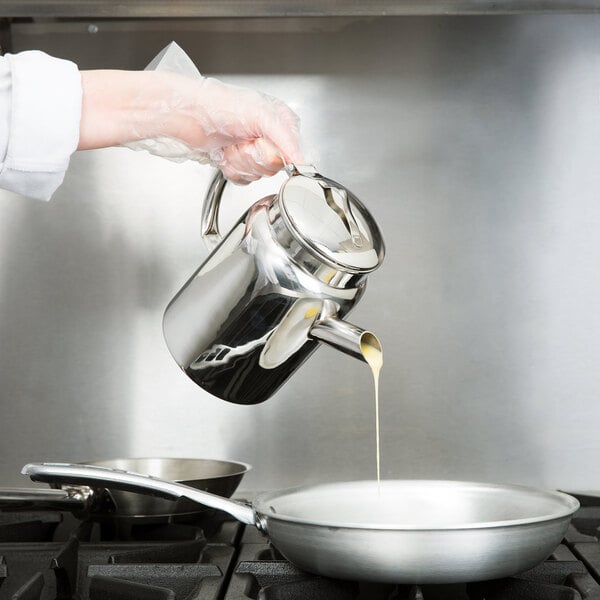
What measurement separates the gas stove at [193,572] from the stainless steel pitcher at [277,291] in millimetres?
146

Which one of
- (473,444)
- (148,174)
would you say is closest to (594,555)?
(473,444)

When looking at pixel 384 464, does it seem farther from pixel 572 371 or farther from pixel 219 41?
pixel 219 41

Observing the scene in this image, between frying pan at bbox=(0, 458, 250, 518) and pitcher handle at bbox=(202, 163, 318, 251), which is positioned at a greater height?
pitcher handle at bbox=(202, 163, 318, 251)

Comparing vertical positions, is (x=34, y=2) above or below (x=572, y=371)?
above

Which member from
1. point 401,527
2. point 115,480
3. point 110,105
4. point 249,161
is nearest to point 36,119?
point 110,105

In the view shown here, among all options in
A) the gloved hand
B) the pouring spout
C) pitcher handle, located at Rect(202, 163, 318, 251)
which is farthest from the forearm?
the pouring spout

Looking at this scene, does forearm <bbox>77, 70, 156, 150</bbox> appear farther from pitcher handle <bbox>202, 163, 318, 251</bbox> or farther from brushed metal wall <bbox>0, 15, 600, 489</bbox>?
brushed metal wall <bbox>0, 15, 600, 489</bbox>

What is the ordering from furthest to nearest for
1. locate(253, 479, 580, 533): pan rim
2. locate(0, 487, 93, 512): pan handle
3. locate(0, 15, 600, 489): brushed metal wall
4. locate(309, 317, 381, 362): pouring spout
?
1. locate(0, 15, 600, 489): brushed metal wall
2. locate(0, 487, 93, 512): pan handle
3. locate(309, 317, 381, 362): pouring spout
4. locate(253, 479, 580, 533): pan rim

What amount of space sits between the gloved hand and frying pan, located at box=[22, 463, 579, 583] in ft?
A: 0.97

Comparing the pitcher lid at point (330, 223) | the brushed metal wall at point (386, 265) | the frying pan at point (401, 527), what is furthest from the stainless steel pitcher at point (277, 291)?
the brushed metal wall at point (386, 265)

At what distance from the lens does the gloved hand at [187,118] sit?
0.77 metres

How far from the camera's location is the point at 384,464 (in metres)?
1.09

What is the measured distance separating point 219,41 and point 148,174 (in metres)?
0.18

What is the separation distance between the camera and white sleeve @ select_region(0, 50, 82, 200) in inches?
28.0
